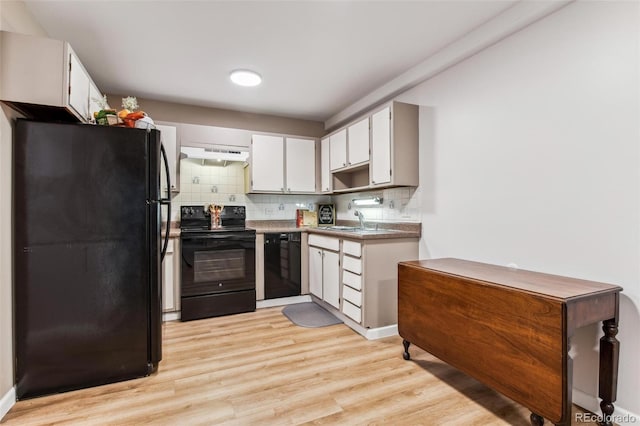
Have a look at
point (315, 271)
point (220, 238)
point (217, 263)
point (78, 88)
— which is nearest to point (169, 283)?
point (217, 263)

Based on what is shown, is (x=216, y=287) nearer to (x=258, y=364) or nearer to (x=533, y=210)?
(x=258, y=364)

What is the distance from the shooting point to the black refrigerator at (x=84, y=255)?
187 centimetres

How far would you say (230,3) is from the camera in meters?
1.98

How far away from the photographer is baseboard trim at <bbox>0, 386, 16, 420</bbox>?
171 centimetres

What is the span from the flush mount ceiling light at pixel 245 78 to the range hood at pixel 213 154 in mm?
800

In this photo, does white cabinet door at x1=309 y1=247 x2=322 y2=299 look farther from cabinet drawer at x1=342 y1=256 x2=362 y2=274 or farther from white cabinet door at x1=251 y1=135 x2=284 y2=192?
white cabinet door at x1=251 y1=135 x2=284 y2=192

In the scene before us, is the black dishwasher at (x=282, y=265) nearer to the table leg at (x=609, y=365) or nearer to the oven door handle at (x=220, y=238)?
the oven door handle at (x=220, y=238)

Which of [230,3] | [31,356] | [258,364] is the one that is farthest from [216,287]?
[230,3]

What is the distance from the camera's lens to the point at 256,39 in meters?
2.38

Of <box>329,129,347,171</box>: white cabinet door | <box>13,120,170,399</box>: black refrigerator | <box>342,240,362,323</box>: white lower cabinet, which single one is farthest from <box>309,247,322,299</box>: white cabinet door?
<box>13,120,170,399</box>: black refrigerator

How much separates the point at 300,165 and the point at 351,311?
6.74 ft

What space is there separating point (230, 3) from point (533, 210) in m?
2.37

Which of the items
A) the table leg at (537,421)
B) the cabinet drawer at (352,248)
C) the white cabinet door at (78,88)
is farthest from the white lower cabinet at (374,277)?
the white cabinet door at (78,88)

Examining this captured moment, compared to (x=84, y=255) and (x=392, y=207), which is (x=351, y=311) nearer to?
(x=392, y=207)
